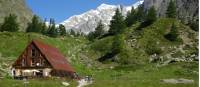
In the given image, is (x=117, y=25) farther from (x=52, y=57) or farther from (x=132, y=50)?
(x=52, y=57)

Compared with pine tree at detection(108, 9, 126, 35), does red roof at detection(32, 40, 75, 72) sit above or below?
below

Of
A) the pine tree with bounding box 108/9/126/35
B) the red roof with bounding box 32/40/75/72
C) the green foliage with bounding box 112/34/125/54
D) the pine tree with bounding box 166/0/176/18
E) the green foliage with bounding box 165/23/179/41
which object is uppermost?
the pine tree with bounding box 166/0/176/18

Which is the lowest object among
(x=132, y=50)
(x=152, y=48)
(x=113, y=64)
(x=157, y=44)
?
(x=113, y=64)

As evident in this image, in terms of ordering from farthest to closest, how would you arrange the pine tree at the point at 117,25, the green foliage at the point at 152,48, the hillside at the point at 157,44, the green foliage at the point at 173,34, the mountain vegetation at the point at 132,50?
1. the pine tree at the point at 117,25
2. the green foliage at the point at 173,34
3. the green foliage at the point at 152,48
4. the hillside at the point at 157,44
5. the mountain vegetation at the point at 132,50

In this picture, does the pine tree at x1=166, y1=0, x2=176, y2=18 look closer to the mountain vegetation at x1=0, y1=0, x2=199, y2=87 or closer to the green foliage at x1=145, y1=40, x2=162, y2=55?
the mountain vegetation at x1=0, y1=0, x2=199, y2=87

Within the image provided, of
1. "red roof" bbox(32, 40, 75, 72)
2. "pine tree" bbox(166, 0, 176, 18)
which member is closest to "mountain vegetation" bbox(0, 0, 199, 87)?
"pine tree" bbox(166, 0, 176, 18)

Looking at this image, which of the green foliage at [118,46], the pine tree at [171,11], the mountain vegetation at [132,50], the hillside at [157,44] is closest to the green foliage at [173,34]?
the mountain vegetation at [132,50]

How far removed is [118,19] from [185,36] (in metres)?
32.2

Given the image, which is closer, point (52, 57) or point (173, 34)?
point (52, 57)

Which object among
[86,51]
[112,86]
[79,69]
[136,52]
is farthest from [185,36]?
[112,86]

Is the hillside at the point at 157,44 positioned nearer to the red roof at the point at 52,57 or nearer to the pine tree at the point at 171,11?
Answer: the pine tree at the point at 171,11

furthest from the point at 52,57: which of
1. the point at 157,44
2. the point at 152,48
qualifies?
the point at 157,44

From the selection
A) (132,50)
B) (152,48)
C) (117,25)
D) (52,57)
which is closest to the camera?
(52,57)

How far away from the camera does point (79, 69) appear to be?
432 feet
